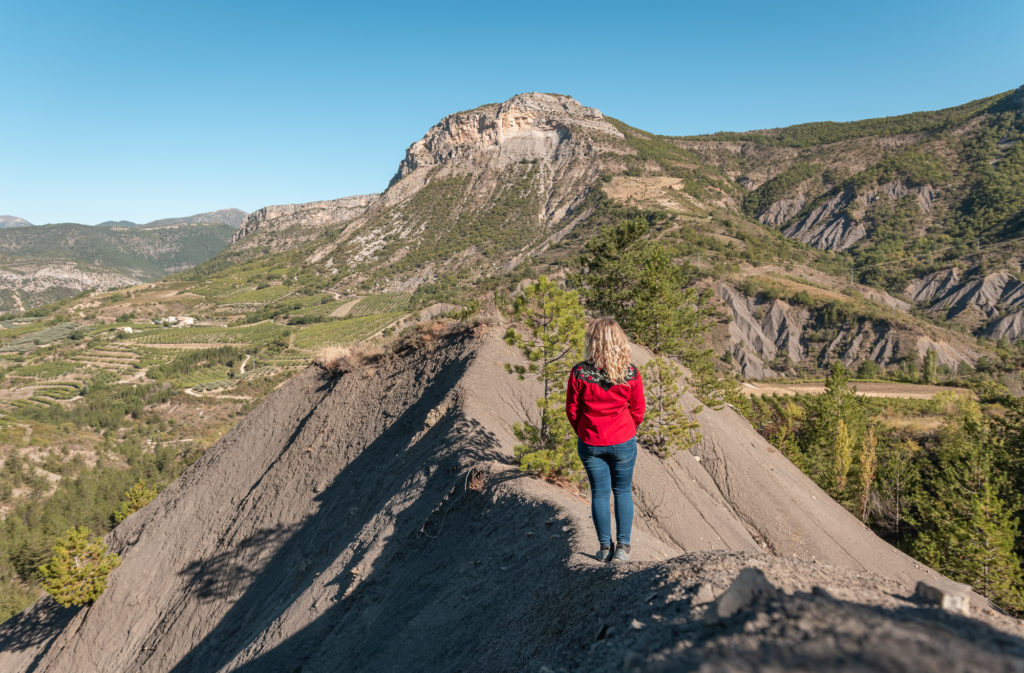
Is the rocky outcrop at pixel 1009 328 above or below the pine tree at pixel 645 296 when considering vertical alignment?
below

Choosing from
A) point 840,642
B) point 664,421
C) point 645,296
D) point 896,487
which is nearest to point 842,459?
point 896,487

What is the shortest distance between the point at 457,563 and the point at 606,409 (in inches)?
172

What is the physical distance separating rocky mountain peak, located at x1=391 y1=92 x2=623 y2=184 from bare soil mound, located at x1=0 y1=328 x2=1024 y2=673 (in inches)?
6161

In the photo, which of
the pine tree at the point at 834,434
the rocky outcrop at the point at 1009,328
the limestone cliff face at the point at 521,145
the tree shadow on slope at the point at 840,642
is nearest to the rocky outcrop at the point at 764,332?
the rocky outcrop at the point at 1009,328

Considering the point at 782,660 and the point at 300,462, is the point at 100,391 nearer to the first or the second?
the point at 300,462

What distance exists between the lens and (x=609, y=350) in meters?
4.83

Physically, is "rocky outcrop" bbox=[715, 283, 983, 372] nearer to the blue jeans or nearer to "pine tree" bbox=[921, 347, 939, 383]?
"pine tree" bbox=[921, 347, 939, 383]

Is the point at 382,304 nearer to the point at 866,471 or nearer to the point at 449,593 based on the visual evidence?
the point at 866,471

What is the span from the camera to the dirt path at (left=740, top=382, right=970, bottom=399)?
154 feet

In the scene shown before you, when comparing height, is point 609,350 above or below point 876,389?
above

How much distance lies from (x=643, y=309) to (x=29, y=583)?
53428 millimetres

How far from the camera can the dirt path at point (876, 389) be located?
46.9 metres

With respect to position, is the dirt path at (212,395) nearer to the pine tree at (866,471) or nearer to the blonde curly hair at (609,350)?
the pine tree at (866,471)

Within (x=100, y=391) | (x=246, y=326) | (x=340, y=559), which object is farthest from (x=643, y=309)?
(x=246, y=326)
